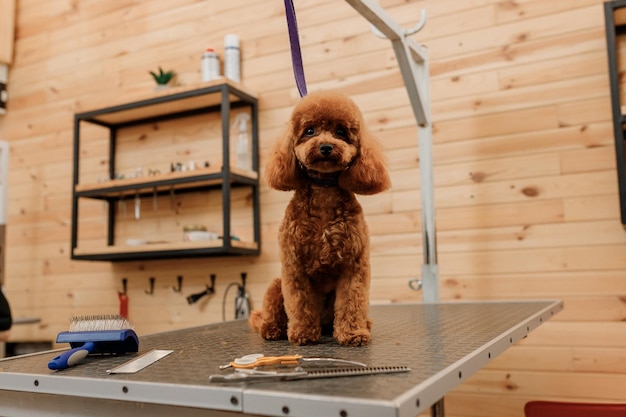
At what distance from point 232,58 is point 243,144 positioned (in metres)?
0.43

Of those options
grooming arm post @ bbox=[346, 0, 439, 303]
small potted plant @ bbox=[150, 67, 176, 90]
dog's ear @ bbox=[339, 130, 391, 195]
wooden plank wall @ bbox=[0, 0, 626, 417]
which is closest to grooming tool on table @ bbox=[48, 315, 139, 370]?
dog's ear @ bbox=[339, 130, 391, 195]

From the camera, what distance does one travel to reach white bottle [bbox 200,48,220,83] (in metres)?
2.78

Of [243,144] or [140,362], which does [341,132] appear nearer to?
[140,362]

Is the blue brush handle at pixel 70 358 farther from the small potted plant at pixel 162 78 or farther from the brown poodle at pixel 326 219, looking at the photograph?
the small potted plant at pixel 162 78

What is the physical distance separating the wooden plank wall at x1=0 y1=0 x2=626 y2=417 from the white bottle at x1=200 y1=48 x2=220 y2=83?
15cm

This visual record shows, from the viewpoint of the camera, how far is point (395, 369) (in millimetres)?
746

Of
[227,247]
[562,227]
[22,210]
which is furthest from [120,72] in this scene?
[562,227]

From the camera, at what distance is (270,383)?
694mm

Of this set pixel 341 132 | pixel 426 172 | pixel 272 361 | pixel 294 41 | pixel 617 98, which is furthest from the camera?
pixel 426 172

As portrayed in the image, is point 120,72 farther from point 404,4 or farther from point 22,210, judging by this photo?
point 404,4

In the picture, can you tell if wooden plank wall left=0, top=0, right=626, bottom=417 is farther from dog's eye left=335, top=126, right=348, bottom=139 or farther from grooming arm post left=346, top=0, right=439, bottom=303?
dog's eye left=335, top=126, right=348, bottom=139

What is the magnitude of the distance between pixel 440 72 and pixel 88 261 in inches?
82.9

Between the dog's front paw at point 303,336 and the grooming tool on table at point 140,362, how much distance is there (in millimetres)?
221

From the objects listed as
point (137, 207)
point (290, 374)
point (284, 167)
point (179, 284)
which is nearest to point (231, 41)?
point (137, 207)
